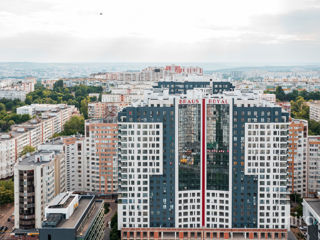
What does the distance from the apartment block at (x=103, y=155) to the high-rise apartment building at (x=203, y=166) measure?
1366 centimetres

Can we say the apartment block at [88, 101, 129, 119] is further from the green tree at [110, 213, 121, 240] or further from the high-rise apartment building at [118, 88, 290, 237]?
the high-rise apartment building at [118, 88, 290, 237]

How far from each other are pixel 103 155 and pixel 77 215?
16.7m

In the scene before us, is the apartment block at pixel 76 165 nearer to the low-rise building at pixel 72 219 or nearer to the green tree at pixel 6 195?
the green tree at pixel 6 195

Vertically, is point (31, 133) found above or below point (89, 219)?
above

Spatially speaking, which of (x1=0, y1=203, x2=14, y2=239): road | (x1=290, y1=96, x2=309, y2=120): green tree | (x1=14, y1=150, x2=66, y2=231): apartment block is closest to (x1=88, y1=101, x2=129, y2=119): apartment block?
(x1=290, y1=96, x2=309, y2=120): green tree

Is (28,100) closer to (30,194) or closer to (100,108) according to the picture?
(100,108)

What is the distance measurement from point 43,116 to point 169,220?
43375 millimetres

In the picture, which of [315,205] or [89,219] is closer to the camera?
[89,219]

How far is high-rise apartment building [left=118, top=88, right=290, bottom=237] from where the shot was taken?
100.0 ft

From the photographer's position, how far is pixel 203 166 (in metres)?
30.7

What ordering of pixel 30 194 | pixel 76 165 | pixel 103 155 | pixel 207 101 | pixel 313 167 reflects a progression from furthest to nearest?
1. pixel 76 165
2. pixel 103 155
3. pixel 313 167
4. pixel 30 194
5. pixel 207 101

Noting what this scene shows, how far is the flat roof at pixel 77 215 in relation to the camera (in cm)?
2616

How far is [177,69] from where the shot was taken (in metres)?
130

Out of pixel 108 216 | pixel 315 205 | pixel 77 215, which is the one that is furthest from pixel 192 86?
pixel 77 215
